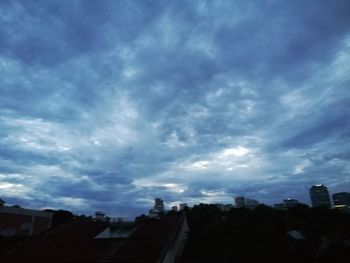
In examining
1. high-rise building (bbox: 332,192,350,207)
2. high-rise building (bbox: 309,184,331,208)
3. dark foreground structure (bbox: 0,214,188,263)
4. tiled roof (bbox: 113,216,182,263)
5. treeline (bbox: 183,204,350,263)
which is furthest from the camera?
high-rise building (bbox: 309,184,331,208)

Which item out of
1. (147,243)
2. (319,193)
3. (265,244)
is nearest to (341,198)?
(319,193)

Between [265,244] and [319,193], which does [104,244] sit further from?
[319,193]

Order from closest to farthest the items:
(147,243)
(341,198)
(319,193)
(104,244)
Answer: (147,243), (104,244), (341,198), (319,193)

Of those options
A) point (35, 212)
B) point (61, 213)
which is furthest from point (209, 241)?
point (61, 213)

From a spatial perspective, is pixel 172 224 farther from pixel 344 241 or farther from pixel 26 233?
pixel 26 233

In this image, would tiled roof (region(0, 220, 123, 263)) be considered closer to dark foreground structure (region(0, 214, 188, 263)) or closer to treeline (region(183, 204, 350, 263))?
dark foreground structure (region(0, 214, 188, 263))

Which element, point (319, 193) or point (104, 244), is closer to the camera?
point (104, 244)

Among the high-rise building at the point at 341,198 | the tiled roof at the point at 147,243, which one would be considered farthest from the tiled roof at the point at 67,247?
the high-rise building at the point at 341,198

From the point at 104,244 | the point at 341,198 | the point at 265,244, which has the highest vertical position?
the point at 341,198

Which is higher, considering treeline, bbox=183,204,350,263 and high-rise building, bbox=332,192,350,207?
high-rise building, bbox=332,192,350,207

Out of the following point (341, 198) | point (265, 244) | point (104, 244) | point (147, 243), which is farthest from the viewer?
point (341, 198)

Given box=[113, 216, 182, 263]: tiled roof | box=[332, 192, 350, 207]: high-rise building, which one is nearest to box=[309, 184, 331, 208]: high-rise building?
box=[332, 192, 350, 207]: high-rise building

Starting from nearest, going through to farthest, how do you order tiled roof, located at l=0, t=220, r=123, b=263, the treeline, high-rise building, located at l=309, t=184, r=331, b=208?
tiled roof, located at l=0, t=220, r=123, b=263 → the treeline → high-rise building, located at l=309, t=184, r=331, b=208

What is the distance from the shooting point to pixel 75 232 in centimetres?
2269
